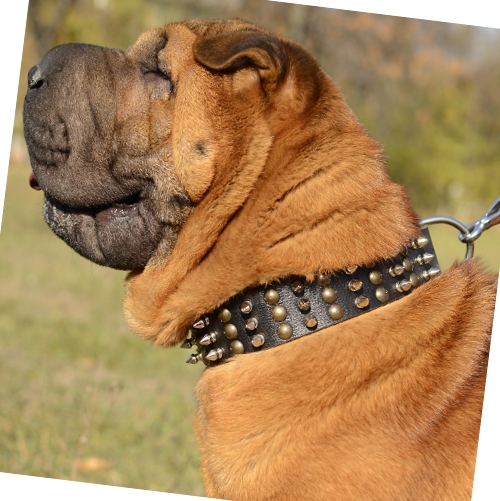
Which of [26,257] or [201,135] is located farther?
[26,257]

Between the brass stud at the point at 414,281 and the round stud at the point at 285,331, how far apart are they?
0.55 meters

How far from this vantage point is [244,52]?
8.28ft

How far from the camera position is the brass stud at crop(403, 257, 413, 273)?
2.51 meters

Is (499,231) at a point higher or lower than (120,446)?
lower

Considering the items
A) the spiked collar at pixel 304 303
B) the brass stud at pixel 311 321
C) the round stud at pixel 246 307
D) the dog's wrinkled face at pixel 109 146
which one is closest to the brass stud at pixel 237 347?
the spiked collar at pixel 304 303

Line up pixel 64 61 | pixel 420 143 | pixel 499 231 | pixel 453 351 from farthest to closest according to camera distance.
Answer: pixel 420 143 < pixel 499 231 < pixel 64 61 < pixel 453 351

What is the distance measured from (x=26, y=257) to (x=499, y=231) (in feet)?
48.4

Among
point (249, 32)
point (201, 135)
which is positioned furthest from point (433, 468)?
point (249, 32)

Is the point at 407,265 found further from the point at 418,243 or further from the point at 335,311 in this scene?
the point at 335,311

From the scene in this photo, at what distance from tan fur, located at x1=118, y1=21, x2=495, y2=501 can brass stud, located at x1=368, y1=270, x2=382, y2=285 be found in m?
0.06

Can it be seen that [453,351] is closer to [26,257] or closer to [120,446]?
[120,446]

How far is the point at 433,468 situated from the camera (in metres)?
2.21

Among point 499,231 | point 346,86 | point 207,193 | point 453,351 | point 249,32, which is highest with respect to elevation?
point 249,32

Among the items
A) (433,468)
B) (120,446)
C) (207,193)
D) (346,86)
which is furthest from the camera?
(346,86)
